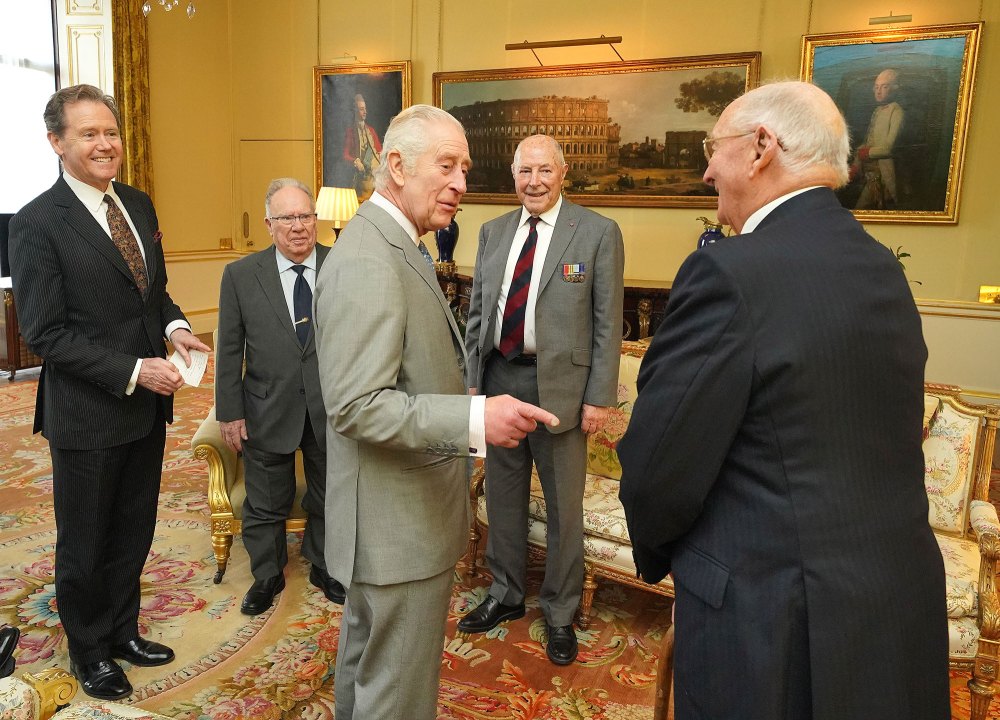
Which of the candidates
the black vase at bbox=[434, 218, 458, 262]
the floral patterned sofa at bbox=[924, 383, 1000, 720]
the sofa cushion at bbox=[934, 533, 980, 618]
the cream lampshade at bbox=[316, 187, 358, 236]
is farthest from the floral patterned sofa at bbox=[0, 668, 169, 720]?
the black vase at bbox=[434, 218, 458, 262]

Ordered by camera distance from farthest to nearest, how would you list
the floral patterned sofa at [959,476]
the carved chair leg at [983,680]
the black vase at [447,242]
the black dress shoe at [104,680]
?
1. the black vase at [447,242]
2. the floral patterned sofa at [959,476]
3. the black dress shoe at [104,680]
4. the carved chair leg at [983,680]

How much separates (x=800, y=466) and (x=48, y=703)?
5.47ft

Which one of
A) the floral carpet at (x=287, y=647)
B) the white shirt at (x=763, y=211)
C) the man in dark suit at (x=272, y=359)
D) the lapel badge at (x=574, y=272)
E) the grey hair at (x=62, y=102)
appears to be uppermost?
the grey hair at (x=62, y=102)

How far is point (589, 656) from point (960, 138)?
Result: 6093 millimetres

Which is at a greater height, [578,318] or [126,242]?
[126,242]

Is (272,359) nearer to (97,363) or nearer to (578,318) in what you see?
(97,363)

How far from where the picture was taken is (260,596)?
340 cm

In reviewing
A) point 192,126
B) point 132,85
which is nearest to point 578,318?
point 132,85

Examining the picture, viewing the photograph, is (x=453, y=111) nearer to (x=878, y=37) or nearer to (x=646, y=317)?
(x=646, y=317)

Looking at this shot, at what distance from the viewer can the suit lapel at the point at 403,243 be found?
1.79 m

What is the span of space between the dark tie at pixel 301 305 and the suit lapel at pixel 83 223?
89cm

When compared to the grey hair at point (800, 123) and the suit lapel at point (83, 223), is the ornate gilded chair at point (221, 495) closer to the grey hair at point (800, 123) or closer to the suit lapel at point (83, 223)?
the suit lapel at point (83, 223)

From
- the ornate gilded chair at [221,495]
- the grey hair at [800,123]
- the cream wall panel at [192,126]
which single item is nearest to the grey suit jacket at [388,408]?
the grey hair at [800,123]

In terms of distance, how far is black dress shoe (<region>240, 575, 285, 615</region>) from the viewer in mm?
3357
